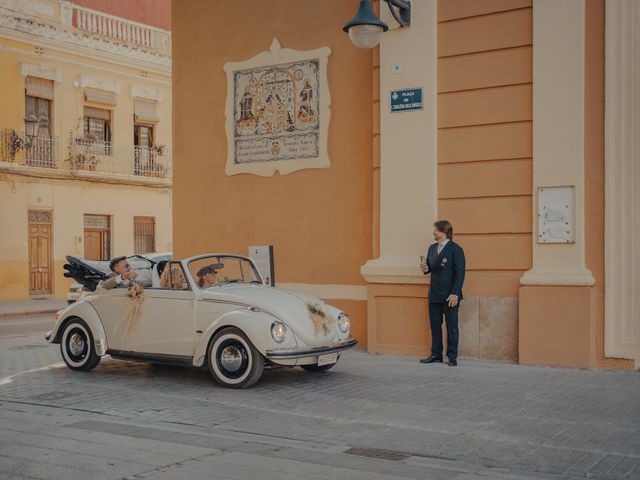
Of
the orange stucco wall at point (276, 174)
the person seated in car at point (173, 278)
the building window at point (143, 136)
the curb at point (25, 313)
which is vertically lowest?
the curb at point (25, 313)

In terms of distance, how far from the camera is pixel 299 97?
12484mm

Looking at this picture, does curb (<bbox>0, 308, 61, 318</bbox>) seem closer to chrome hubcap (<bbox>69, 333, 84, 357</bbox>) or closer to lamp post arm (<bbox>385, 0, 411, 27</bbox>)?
chrome hubcap (<bbox>69, 333, 84, 357</bbox>)

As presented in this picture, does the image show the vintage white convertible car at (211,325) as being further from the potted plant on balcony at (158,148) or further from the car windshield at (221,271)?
the potted plant on balcony at (158,148)

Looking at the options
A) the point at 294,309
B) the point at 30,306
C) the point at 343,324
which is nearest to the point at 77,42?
the point at 30,306

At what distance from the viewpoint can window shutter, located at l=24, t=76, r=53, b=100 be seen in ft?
84.7

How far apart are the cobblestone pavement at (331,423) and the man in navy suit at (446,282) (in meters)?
0.49

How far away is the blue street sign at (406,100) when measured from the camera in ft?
35.5

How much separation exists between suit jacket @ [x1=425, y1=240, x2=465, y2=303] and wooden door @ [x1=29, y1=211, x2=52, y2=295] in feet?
61.9

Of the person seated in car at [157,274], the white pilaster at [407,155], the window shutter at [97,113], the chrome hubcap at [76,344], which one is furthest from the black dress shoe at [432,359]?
the window shutter at [97,113]

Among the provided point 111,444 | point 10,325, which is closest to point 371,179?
point 111,444

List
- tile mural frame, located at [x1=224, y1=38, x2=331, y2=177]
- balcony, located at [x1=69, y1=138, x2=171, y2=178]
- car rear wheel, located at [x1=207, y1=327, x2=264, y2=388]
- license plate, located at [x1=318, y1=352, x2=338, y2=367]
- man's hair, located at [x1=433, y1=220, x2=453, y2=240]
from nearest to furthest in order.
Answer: car rear wheel, located at [x1=207, y1=327, x2=264, y2=388] < license plate, located at [x1=318, y1=352, x2=338, y2=367] < man's hair, located at [x1=433, y1=220, x2=453, y2=240] < tile mural frame, located at [x1=224, y1=38, x2=331, y2=177] < balcony, located at [x1=69, y1=138, x2=171, y2=178]

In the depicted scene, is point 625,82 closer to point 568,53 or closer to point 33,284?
point 568,53

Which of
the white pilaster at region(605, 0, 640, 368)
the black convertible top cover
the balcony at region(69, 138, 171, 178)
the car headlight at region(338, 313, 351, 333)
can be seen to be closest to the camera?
the car headlight at region(338, 313, 351, 333)

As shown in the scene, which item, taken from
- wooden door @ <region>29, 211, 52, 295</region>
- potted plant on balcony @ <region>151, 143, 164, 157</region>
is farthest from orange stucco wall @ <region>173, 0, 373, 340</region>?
potted plant on balcony @ <region>151, 143, 164, 157</region>
